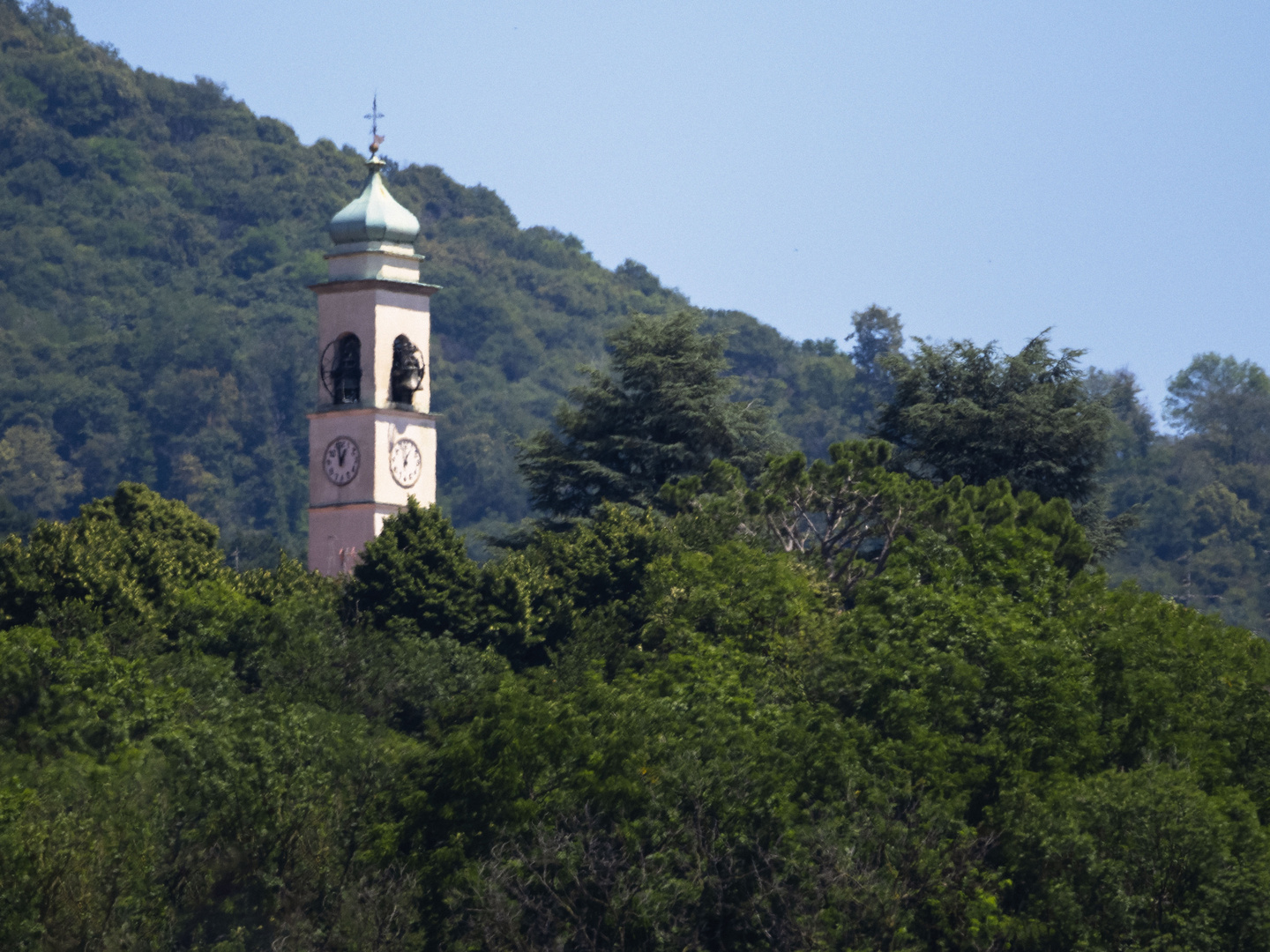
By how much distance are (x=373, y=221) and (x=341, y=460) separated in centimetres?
566

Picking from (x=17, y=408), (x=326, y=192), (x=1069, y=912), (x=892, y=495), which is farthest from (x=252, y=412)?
(x=1069, y=912)

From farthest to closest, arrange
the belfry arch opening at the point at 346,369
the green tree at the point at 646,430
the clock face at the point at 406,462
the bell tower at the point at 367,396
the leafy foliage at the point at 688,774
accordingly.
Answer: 1. the green tree at the point at 646,430
2. the belfry arch opening at the point at 346,369
3. the clock face at the point at 406,462
4. the bell tower at the point at 367,396
5. the leafy foliage at the point at 688,774

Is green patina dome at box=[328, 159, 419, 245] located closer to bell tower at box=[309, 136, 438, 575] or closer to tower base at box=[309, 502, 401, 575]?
bell tower at box=[309, 136, 438, 575]

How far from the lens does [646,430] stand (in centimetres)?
6419

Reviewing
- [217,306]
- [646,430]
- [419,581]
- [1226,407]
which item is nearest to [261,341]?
[217,306]

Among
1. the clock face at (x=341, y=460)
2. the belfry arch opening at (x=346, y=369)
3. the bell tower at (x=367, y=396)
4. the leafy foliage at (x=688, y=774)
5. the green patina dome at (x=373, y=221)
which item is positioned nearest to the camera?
the leafy foliage at (x=688, y=774)

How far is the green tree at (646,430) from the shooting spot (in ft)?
209

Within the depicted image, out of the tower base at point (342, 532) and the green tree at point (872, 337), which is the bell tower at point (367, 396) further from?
the green tree at point (872, 337)

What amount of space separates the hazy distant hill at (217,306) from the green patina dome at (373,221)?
6083cm

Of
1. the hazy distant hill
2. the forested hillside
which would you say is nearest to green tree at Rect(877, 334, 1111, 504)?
the forested hillside

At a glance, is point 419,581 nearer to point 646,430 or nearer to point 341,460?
point 341,460

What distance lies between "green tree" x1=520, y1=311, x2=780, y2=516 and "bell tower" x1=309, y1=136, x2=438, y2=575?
392cm

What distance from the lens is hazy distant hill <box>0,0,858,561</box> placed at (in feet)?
438

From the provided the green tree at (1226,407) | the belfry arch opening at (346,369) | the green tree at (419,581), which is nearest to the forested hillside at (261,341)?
the green tree at (1226,407)
